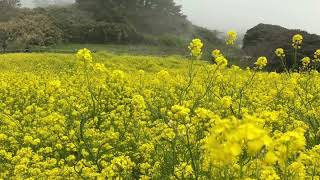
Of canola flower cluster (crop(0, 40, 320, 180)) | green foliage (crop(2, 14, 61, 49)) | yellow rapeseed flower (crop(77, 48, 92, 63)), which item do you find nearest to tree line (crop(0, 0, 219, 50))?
green foliage (crop(2, 14, 61, 49))

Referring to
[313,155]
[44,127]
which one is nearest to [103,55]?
[44,127]

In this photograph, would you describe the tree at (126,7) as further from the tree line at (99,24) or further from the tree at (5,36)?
the tree at (5,36)

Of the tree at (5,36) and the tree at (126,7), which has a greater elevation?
the tree at (126,7)

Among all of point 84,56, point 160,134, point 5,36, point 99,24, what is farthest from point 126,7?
point 160,134

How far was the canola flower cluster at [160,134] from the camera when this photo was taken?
361 cm

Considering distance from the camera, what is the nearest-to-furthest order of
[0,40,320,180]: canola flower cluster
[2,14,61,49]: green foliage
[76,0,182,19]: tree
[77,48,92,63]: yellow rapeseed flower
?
[0,40,320,180]: canola flower cluster → [77,48,92,63]: yellow rapeseed flower → [2,14,61,49]: green foliage → [76,0,182,19]: tree

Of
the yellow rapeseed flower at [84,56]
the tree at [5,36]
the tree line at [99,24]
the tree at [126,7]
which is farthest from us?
the tree at [126,7]

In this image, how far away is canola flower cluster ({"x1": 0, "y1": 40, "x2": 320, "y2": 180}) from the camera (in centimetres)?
361

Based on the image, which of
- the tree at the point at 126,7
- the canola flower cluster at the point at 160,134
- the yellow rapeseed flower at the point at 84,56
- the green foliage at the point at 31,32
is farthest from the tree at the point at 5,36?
the yellow rapeseed flower at the point at 84,56

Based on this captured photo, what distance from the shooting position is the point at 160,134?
7.11 metres

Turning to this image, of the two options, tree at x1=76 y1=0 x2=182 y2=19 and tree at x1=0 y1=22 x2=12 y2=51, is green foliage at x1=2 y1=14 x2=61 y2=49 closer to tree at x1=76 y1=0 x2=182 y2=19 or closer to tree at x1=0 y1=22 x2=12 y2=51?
tree at x1=0 y1=22 x2=12 y2=51

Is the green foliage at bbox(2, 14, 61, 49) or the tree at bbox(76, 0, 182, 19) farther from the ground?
the tree at bbox(76, 0, 182, 19)

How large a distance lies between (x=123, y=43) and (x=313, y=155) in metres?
30.0

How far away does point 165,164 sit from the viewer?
248 inches
